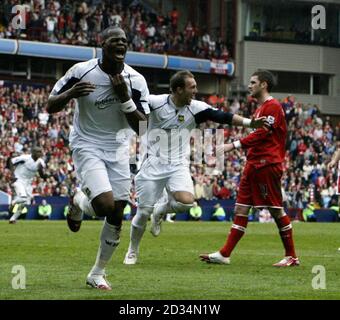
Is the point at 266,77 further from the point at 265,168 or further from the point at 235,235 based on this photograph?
the point at 235,235

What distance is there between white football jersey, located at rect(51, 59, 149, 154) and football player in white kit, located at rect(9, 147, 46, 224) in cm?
1673

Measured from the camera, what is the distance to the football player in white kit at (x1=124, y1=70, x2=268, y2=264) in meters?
13.4

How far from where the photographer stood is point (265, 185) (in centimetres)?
1357

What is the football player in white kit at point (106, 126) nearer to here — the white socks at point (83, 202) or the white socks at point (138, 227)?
the white socks at point (83, 202)

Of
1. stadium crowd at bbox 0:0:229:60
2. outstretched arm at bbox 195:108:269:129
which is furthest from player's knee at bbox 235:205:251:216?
stadium crowd at bbox 0:0:229:60

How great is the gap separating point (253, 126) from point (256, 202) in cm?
251

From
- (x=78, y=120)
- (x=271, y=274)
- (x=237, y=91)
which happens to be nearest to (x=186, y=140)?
(x=271, y=274)

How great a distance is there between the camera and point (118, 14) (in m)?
47.1

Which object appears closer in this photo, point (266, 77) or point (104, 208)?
point (104, 208)

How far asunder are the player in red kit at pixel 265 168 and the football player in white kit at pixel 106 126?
10.8ft

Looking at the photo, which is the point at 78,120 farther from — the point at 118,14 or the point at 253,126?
the point at 118,14

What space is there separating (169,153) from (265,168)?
1301 millimetres

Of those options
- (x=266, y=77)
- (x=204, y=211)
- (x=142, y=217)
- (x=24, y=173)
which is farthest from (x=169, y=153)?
(x=204, y=211)
